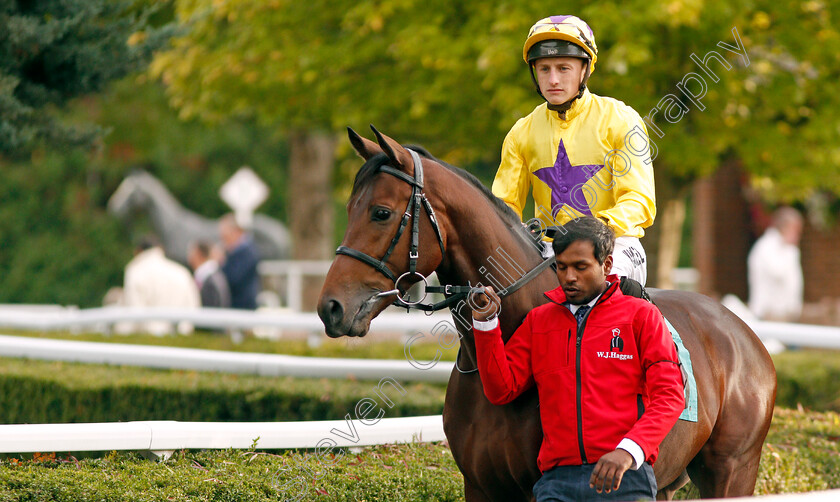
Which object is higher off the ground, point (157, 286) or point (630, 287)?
point (630, 287)

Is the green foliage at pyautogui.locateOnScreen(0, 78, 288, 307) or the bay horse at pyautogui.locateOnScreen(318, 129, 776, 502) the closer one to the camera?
the bay horse at pyautogui.locateOnScreen(318, 129, 776, 502)

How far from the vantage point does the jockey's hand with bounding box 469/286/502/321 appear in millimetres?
3502

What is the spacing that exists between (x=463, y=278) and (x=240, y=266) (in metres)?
9.84

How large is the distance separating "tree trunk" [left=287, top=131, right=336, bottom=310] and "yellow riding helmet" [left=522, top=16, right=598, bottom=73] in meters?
10.6

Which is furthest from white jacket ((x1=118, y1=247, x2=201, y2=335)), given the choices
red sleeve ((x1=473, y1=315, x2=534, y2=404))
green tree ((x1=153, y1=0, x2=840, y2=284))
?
red sleeve ((x1=473, y1=315, x2=534, y2=404))

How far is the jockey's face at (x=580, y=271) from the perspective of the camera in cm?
342

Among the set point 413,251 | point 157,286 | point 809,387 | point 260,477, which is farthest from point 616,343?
point 157,286

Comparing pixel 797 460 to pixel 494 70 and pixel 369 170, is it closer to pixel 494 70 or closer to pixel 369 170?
pixel 369 170

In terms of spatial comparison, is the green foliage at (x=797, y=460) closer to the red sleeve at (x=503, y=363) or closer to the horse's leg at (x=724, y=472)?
the horse's leg at (x=724, y=472)

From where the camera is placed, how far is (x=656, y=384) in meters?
3.35

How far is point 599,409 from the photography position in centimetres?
339

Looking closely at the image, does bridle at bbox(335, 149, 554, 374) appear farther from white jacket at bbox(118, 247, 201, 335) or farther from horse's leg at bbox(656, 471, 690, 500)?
white jacket at bbox(118, 247, 201, 335)

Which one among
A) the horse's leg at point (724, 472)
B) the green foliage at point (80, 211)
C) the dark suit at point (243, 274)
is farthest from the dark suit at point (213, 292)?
the green foliage at point (80, 211)

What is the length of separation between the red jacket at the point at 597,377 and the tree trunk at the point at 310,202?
1099cm
